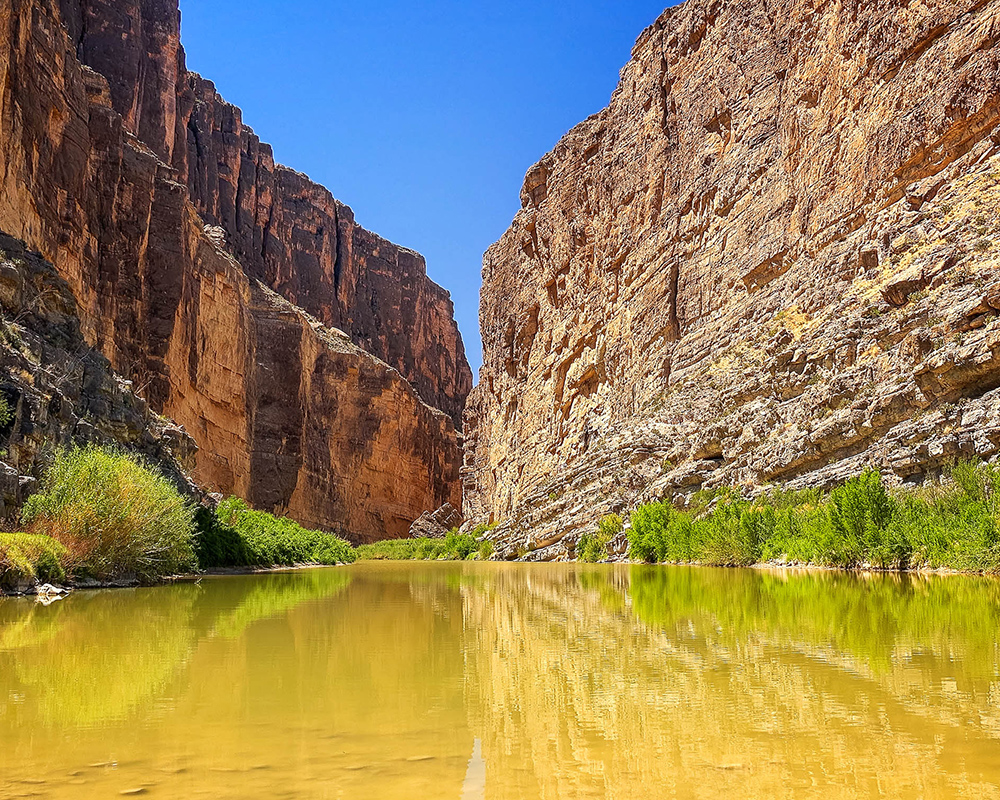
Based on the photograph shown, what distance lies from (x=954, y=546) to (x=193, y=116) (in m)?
76.6

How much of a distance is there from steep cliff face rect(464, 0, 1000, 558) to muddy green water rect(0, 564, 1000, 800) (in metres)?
15.7

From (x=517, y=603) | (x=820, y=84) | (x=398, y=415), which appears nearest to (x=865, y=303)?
(x=820, y=84)

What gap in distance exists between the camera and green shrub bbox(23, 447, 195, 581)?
1475cm

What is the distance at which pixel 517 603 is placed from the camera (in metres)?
13.1

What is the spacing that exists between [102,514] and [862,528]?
15.8 m

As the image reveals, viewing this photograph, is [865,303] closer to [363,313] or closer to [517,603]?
[517,603]

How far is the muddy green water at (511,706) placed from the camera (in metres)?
3.56

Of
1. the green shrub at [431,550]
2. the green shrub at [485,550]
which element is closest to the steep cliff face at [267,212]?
the green shrub at [431,550]

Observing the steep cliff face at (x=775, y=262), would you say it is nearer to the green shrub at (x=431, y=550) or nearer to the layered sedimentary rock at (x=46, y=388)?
the green shrub at (x=431, y=550)

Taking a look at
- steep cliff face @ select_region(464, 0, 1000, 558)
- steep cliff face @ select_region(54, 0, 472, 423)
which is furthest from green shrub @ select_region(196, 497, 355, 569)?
steep cliff face @ select_region(54, 0, 472, 423)

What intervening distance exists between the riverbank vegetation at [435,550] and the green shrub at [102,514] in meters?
31.0

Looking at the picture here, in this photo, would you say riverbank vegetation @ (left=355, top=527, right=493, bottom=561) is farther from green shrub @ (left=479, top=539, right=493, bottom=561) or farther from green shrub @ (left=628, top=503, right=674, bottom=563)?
green shrub @ (left=628, top=503, right=674, bottom=563)

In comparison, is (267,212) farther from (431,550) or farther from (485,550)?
(485,550)

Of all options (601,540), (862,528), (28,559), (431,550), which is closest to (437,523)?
(431,550)
